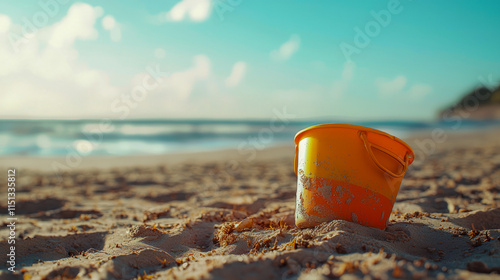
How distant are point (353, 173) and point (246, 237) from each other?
2.64 feet

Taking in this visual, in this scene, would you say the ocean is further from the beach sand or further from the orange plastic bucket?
the orange plastic bucket

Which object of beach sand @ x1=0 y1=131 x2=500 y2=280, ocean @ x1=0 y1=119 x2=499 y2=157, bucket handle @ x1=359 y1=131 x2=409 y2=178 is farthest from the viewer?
ocean @ x1=0 y1=119 x2=499 y2=157

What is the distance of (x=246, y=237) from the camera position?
2133 millimetres

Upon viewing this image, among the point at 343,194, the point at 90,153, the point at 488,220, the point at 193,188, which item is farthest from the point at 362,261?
the point at 90,153

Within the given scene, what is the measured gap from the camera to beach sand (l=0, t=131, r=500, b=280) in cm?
155

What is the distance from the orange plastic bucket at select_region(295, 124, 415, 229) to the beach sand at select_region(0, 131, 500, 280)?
0.42 ft

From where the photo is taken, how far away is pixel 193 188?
4863 mm

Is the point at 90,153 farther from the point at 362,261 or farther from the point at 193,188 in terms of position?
the point at 362,261

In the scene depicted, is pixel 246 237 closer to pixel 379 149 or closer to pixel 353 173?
pixel 353 173

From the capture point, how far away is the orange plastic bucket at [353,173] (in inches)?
81.5

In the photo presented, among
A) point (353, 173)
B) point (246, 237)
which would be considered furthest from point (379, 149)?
point (246, 237)

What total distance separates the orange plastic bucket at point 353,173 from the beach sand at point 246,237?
129 millimetres

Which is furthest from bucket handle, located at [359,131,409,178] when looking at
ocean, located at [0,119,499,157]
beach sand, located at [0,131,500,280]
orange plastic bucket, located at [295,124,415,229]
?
ocean, located at [0,119,499,157]

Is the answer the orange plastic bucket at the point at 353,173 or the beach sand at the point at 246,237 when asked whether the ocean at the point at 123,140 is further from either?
the orange plastic bucket at the point at 353,173
